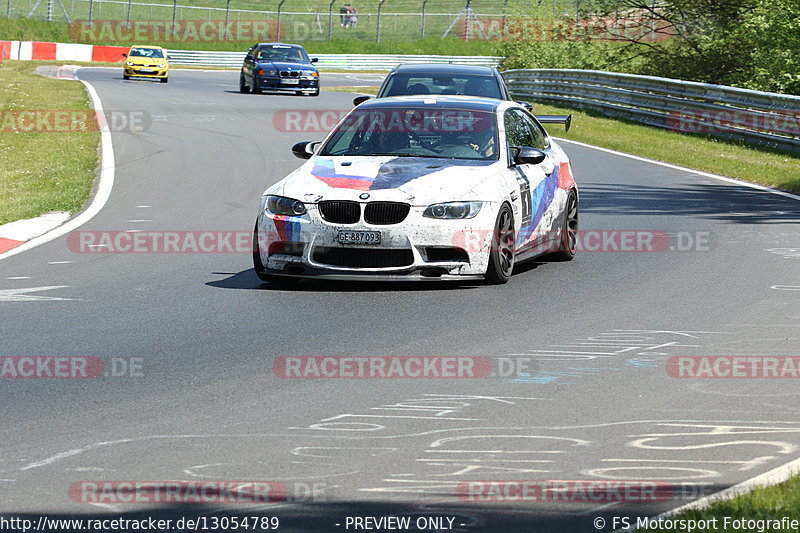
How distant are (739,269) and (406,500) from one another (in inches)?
285

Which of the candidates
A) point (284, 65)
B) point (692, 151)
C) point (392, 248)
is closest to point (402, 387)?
point (392, 248)

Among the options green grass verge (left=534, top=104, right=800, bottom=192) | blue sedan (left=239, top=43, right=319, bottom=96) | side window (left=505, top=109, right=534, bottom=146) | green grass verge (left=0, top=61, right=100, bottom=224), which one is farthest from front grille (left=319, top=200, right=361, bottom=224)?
blue sedan (left=239, top=43, right=319, bottom=96)

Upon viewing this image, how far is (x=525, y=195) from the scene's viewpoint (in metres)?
11.2

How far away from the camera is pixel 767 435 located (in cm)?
628

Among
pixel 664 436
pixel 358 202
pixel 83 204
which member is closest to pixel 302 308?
pixel 358 202

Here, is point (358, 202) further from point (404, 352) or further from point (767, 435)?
point (767, 435)

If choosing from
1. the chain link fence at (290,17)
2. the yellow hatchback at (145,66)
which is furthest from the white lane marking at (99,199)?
the chain link fence at (290,17)

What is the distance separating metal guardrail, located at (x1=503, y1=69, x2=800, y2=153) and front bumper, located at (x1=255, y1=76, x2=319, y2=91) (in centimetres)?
638

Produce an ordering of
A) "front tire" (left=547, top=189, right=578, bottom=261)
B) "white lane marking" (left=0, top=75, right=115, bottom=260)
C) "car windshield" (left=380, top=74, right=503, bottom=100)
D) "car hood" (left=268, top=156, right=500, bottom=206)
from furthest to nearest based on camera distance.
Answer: "car windshield" (left=380, top=74, right=503, bottom=100) < "white lane marking" (left=0, top=75, right=115, bottom=260) < "front tire" (left=547, top=189, right=578, bottom=261) < "car hood" (left=268, top=156, right=500, bottom=206)

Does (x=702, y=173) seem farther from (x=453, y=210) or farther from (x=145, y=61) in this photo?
(x=145, y=61)

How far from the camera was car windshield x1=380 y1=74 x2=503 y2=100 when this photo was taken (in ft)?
63.5

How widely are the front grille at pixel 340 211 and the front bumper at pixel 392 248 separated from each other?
0.16 ft

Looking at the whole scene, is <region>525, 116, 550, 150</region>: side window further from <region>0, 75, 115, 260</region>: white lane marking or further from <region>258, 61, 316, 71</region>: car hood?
<region>258, 61, 316, 71</region>: car hood

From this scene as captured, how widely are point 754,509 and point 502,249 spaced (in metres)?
5.97
